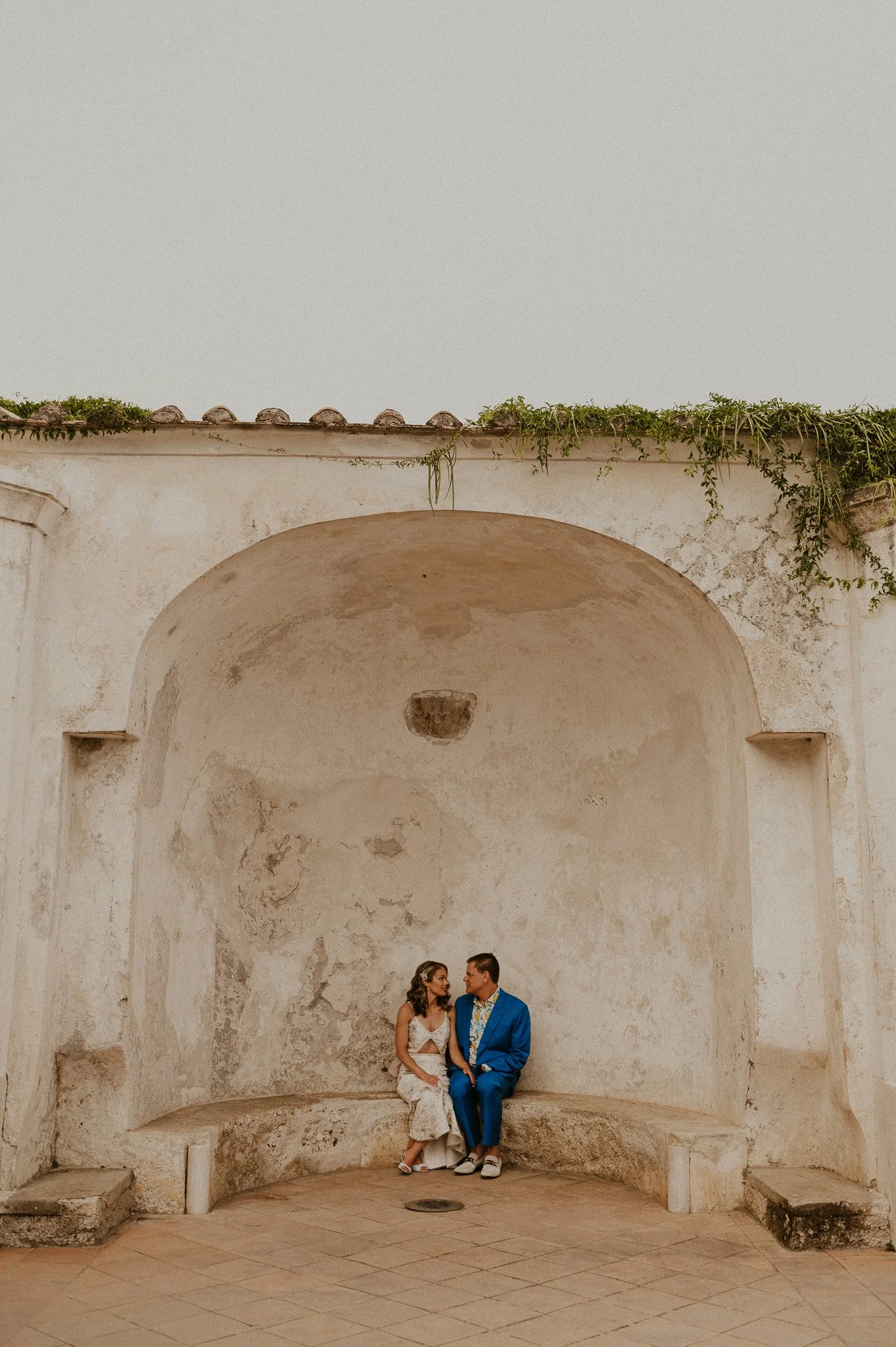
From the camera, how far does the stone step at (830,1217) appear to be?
5.23 m

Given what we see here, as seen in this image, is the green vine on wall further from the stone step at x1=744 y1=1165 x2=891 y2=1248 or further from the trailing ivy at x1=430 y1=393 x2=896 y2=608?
the stone step at x1=744 y1=1165 x2=891 y2=1248

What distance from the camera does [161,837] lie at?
662 cm

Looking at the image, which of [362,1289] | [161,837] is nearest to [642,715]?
[161,837]

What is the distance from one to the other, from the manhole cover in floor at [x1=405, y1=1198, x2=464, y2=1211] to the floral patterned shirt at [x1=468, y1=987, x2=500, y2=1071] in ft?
3.56

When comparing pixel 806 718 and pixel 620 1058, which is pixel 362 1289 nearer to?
pixel 620 1058

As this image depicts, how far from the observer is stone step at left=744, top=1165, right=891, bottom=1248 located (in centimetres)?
523

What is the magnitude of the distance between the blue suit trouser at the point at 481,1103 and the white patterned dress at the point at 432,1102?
0.18 feet

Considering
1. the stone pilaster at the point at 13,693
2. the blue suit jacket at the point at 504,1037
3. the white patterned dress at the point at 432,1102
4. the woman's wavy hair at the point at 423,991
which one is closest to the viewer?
the stone pilaster at the point at 13,693

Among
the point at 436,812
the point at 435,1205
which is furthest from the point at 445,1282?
the point at 436,812

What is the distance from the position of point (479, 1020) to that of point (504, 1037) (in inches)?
8.3

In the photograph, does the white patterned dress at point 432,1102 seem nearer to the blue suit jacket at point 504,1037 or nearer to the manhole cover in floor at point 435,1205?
the blue suit jacket at point 504,1037

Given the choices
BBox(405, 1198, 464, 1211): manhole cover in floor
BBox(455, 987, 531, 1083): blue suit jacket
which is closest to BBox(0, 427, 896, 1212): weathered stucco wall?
BBox(455, 987, 531, 1083): blue suit jacket

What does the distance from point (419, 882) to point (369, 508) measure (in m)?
2.95

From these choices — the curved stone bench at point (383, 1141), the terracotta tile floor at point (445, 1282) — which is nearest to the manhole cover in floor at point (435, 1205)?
the terracotta tile floor at point (445, 1282)
